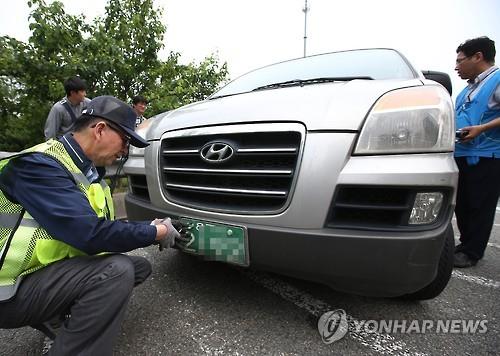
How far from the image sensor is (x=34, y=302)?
1.09 metres

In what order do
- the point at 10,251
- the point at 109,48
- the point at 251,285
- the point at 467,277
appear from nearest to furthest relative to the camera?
1. the point at 10,251
2. the point at 251,285
3. the point at 467,277
4. the point at 109,48

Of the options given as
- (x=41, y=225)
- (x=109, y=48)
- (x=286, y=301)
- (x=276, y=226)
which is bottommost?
(x=286, y=301)

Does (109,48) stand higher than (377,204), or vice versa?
(109,48)

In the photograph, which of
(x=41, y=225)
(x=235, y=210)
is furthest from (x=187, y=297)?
(x=41, y=225)

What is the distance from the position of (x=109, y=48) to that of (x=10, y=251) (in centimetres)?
583

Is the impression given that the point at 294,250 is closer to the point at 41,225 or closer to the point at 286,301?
the point at 286,301

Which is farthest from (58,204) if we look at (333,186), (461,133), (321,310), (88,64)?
(88,64)

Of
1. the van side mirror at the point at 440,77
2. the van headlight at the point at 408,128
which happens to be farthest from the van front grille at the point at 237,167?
the van side mirror at the point at 440,77

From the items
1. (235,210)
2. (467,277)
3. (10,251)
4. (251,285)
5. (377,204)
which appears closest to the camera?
(10,251)

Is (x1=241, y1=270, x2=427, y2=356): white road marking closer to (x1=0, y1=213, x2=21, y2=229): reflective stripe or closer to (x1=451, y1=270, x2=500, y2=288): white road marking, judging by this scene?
(x1=451, y1=270, x2=500, y2=288): white road marking

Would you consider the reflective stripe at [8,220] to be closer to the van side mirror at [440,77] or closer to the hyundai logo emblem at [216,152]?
the hyundai logo emblem at [216,152]

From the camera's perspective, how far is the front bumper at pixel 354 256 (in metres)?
1.13

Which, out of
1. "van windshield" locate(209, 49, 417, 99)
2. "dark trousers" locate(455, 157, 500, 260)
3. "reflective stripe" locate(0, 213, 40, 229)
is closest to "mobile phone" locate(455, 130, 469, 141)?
"dark trousers" locate(455, 157, 500, 260)

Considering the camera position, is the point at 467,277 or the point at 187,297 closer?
the point at 187,297
